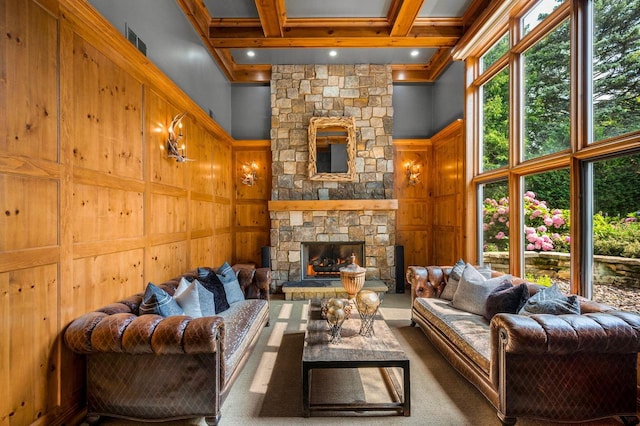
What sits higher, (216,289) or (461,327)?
(216,289)

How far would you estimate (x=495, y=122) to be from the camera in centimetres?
423

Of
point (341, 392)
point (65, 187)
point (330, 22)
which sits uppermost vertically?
point (330, 22)

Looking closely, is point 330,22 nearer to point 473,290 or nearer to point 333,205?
point 333,205

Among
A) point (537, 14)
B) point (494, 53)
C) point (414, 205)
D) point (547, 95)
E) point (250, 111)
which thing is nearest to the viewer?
point (547, 95)

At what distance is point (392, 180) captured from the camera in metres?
5.76

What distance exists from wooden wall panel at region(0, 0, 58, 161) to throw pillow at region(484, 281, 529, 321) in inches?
138

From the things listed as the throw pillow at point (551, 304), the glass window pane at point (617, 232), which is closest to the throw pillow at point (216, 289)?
the throw pillow at point (551, 304)

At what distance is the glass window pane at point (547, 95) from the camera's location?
117 inches

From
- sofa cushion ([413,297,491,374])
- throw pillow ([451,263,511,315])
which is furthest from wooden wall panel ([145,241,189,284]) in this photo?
throw pillow ([451,263,511,315])

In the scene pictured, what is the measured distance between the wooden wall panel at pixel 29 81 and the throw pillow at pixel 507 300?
3.50m

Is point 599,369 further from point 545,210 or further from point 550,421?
point 545,210

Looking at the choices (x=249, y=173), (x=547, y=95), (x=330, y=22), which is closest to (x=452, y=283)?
(x=547, y=95)

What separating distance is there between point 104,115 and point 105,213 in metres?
0.75

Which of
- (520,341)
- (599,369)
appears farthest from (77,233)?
(599,369)
